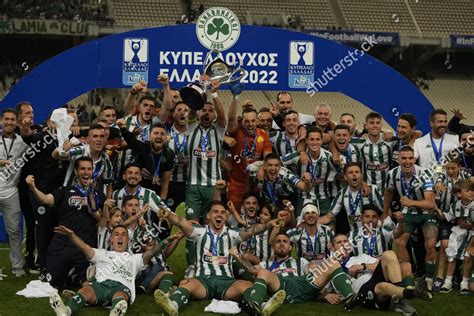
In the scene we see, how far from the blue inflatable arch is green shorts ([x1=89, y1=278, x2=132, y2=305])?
349cm

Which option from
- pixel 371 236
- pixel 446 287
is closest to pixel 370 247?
pixel 371 236

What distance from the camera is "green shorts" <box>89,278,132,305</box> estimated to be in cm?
688

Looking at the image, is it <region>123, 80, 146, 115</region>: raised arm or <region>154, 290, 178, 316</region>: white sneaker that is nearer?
<region>154, 290, 178, 316</region>: white sneaker

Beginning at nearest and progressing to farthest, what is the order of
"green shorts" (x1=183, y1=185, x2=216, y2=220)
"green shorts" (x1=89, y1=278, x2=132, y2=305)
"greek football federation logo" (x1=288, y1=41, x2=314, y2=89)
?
"green shorts" (x1=89, y1=278, x2=132, y2=305) < "green shorts" (x1=183, y1=185, x2=216, y2=220) < "greek football federation logo" (x1=288, y1=41, x2=314, y2=89)

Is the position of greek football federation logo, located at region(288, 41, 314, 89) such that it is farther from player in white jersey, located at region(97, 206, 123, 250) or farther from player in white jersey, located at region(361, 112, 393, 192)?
player in white jersey, located at region(97, 206, 123, 250)

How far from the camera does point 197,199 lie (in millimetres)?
8281

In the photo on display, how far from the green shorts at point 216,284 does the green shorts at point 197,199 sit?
1112 mm

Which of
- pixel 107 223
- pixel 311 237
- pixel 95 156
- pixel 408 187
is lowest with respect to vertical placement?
pixel 311 237

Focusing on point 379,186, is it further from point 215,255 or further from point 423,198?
point 215,255

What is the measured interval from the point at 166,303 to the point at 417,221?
9.22 ft

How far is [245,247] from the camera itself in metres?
8.00

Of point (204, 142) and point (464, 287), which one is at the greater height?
point (204, 142)

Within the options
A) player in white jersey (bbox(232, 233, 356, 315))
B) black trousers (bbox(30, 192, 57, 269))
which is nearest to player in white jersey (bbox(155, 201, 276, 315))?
player in white jersey (bbox(232, 233, 356, 315))

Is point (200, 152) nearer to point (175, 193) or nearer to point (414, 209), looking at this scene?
point (175, 193)
